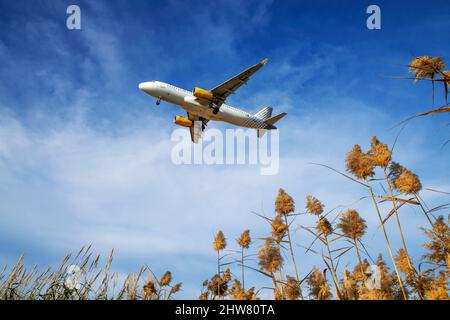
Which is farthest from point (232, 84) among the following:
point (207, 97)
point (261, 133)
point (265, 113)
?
point (265, 113)

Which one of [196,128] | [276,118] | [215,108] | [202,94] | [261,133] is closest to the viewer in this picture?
[202,94]

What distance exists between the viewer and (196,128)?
2133 inches

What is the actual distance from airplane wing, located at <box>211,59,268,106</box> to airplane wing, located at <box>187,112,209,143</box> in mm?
9067

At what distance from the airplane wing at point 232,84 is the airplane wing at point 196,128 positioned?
9.07 meters

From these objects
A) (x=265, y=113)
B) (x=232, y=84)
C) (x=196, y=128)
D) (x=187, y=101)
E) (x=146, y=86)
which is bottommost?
(x=187, y=101)

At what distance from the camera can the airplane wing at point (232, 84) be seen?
130 ft

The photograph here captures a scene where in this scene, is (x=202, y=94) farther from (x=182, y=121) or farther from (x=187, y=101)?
(x=182, y=121)

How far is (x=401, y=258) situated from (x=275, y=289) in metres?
4.10

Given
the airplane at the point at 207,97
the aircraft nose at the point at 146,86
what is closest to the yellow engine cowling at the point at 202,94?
the airplane at the point at 207,97

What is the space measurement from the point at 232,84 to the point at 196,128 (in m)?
14.0

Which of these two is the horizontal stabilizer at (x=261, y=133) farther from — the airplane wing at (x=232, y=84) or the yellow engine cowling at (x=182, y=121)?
the airplane wing at (x=232, y=84)

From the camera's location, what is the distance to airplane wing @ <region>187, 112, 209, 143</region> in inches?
2090

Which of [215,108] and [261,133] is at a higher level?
[261,133]
